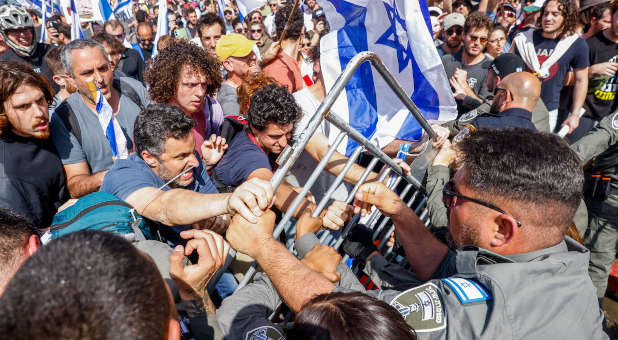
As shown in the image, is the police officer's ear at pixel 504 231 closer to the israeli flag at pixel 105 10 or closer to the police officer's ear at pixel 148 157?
the police officer's ear at pixel 148 157

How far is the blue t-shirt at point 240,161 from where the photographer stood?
259 centimetres

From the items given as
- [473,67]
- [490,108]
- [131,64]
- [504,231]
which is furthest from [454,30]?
[131,64]

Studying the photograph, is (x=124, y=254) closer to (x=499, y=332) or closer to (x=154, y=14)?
(x=499, y=332)

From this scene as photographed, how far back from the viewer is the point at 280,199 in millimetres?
2363

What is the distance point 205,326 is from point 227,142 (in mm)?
1862

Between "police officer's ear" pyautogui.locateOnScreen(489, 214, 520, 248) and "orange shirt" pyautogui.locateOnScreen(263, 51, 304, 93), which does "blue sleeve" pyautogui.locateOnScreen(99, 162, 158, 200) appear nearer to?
"police officer's ear" pyautogui.locateOnScreen(489, 214, 520, 248)

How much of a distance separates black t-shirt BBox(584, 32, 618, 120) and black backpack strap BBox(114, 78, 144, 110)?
5.57m

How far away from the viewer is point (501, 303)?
1.30m

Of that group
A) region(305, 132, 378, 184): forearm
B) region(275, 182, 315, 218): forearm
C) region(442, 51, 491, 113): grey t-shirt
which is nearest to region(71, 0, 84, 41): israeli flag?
region(305, 132, 378, 184): forearm

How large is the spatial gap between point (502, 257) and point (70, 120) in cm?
321

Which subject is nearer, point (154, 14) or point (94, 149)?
point (94, 149)

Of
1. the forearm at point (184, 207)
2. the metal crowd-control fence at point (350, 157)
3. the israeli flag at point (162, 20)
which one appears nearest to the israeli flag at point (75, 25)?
the israeli flag at point (162, 20)

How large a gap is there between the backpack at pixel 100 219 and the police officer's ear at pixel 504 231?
5.38 ft

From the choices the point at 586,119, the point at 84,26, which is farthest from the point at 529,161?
the point at 84,26
